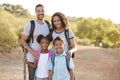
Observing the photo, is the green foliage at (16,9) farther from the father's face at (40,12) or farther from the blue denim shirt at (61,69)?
the blue denim shirt at (61,69)

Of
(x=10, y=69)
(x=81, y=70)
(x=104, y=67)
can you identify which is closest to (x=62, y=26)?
(x=10, y=69)

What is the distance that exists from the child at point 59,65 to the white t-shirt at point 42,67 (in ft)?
0.61

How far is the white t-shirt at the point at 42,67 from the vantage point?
7000 mm

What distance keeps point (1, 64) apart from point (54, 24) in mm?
8811

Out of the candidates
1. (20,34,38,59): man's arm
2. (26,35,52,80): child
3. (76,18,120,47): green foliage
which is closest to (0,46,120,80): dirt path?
(20,34,38,59): man's arm

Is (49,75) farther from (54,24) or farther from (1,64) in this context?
(1,64)

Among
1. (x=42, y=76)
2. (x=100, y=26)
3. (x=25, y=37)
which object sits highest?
(x=25, y=37)

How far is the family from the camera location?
677 cm

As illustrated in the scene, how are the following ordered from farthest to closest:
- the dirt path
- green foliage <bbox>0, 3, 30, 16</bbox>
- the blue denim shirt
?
green foliage <bbox>0, 3, 30, 16</bbox> → the dirt path → the blue denim shirt

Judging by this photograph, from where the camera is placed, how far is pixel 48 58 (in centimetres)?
697

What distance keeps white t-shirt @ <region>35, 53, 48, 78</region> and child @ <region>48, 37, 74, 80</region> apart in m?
0.19

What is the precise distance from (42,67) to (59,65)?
1.27 ft

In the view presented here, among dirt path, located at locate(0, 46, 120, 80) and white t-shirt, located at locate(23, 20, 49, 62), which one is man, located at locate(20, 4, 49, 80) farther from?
dirt path, located at locate(0, 46, 120, 80)

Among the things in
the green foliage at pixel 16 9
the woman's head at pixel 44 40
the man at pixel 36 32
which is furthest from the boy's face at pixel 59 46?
the green foliage at pixel 16 9
